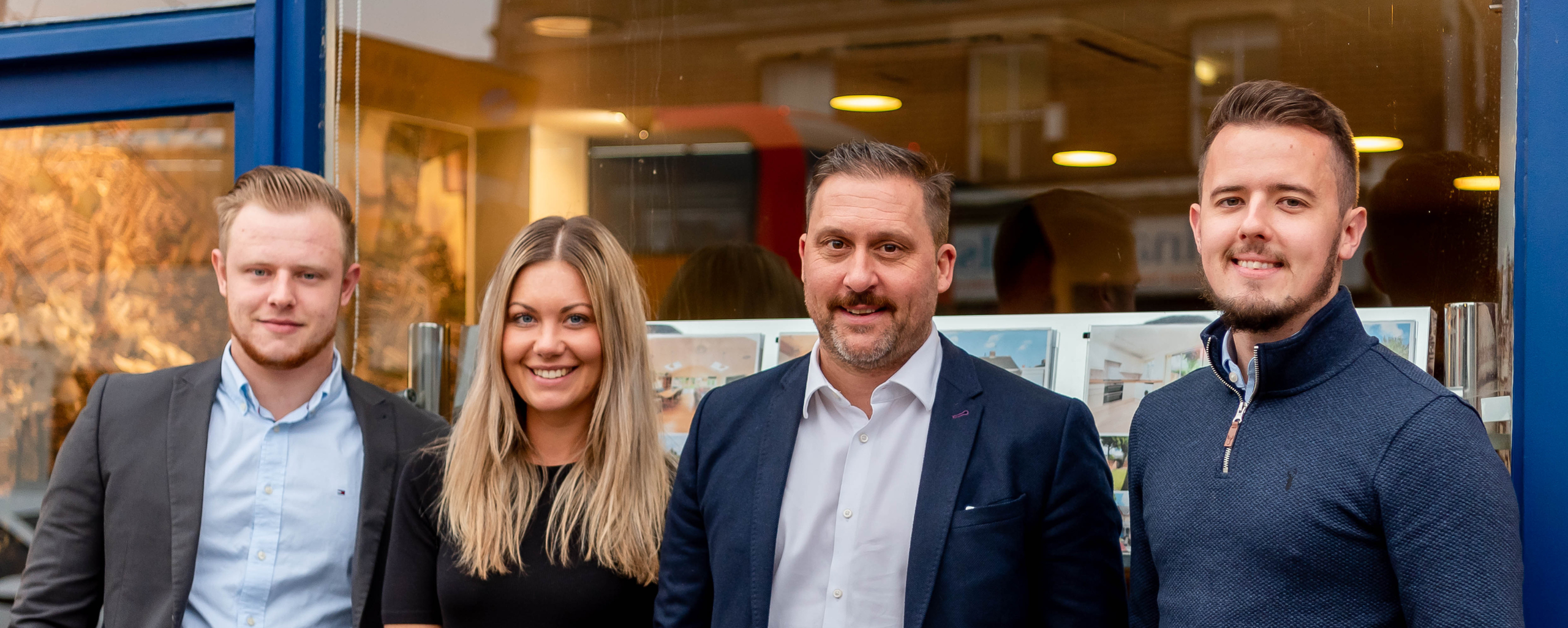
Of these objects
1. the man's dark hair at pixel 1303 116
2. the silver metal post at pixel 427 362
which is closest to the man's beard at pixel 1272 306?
the man's dark hair at pixel 1303 116

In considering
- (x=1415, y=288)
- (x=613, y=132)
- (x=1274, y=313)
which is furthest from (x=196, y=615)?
(x=1415, y=288)

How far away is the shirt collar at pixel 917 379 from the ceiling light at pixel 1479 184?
1180mm

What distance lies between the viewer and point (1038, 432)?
2.26 m

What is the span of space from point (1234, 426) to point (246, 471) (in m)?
2.10

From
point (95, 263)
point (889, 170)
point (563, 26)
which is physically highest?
point (563, 26)

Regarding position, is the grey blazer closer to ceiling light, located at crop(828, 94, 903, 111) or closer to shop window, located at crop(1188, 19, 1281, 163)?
ceiling light, located at crop(828, 94, 903, 111)

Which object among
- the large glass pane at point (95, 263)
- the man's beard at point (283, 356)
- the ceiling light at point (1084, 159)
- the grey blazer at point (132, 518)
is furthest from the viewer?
Result: the large glass pane at point (95, 263)

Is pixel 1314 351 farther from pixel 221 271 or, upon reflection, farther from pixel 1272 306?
pixel 221 271

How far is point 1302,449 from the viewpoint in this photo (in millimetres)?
1820

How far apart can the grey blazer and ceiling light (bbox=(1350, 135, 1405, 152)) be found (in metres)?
2.28

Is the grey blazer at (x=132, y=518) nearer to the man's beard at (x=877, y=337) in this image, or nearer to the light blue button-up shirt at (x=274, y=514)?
the light blue button-up shirt at (x=274, y=514)

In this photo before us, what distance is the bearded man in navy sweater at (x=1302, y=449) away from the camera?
1676 millimetres

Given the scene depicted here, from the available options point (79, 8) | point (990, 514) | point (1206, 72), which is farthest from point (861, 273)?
point (79, 8)

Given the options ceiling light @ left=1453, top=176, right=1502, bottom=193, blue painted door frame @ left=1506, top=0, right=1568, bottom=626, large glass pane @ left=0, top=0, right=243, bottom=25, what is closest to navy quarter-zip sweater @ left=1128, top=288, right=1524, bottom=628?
blue painted door frame @ left=1506, top=0, right=1568, bottom=626
